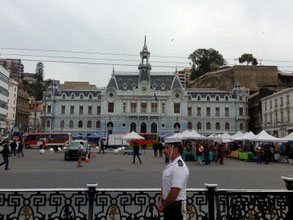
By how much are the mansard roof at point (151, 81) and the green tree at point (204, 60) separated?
2670 centimetres

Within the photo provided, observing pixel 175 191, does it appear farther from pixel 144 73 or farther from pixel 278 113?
pixel 144 73

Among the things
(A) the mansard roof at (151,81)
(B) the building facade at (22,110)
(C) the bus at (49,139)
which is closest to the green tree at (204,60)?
(A) the mansard roof at (151,81)

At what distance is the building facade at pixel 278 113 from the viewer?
41750mm

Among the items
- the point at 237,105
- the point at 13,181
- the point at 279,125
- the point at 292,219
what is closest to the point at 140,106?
the point at 237,105

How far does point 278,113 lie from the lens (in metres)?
45.4

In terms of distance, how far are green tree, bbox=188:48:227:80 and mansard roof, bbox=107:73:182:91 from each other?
87.6ft

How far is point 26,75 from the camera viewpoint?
143000 millimetres

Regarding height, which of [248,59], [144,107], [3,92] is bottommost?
[144,107]

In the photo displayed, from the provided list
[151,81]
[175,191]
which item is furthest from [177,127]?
[175,191]

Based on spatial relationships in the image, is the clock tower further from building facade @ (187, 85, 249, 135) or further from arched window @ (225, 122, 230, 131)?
arched window @ (225, 122, 230, 131)

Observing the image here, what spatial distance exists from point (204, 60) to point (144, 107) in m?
37.2

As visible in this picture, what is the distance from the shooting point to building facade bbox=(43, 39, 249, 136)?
57.9m

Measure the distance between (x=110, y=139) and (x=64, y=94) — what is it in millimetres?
22737

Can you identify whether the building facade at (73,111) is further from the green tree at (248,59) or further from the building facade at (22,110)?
the green tree at (248,59)
